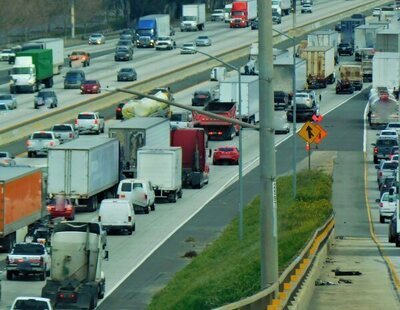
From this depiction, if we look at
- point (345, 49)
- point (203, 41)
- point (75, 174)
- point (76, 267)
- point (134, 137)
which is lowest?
point (345, 49)

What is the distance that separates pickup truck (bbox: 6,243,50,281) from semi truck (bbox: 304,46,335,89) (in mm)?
71624

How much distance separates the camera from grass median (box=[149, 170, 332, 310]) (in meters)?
35.5

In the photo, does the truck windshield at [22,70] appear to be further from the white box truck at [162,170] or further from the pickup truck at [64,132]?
the white box truck at [162,170]

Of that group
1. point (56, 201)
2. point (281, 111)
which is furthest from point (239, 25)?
point (56, 201)

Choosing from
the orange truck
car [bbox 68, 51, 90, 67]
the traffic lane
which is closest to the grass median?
the traffic lane

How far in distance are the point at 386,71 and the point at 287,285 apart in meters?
84.5

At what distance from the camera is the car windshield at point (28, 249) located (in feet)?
163

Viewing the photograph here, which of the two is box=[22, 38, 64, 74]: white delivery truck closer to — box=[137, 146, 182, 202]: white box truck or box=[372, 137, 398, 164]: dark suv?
box=[372, 137, 398, 164]: dark suv

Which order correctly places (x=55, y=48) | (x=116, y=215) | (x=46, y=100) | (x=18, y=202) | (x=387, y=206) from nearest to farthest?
(x=18, y=202) < (x=116, y=215) < (x=387, y=206) < (x=46, y=100) < (x=55, y=48)

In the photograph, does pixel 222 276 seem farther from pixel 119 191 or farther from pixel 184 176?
pixel 184 176

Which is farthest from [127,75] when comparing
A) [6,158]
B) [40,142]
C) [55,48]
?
[6,158]

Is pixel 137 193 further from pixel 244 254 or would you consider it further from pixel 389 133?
pixel 389 133

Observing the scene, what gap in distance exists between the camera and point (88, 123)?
9138cm

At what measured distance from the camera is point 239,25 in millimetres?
173250
